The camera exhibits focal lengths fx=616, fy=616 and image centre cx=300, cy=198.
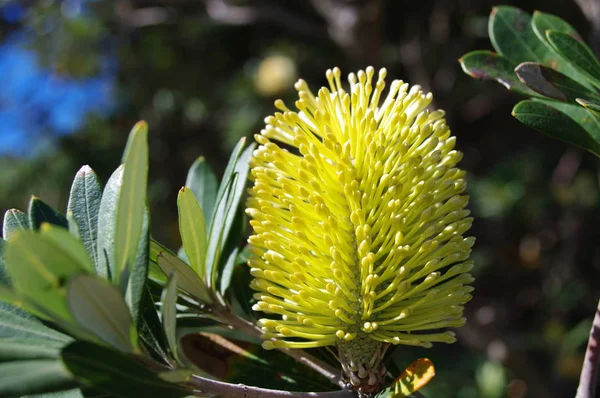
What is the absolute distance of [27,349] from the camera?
0.52 meters

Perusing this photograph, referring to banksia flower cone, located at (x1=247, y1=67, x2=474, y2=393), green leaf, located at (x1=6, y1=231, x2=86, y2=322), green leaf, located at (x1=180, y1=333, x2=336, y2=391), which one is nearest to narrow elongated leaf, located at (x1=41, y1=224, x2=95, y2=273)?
green leaf, located at (x1=6, y1=231, x2=86, y2=322)

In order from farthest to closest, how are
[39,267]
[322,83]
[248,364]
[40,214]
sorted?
[322,83], [248,364], [40,214], [39,267]

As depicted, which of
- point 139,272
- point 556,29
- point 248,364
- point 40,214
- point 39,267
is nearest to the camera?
point 39,267

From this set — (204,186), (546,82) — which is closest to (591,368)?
(546,82)

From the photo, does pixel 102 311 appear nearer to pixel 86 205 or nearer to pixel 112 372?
pixel 112 372

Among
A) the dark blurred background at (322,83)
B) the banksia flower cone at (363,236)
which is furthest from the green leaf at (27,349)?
the dark blurred background at (322,83)

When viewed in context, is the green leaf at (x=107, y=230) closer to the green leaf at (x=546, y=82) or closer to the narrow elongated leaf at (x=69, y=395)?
the narrow elongated leaf at (x=69, y=395)

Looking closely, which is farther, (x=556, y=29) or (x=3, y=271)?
(x=556, y=29)

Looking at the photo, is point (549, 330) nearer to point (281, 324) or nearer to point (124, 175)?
point (281, 324)

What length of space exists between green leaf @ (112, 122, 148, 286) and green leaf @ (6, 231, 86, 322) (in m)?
0.07

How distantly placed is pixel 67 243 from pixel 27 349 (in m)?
0.12

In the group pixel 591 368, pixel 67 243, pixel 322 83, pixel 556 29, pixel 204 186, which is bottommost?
pixel 591 368

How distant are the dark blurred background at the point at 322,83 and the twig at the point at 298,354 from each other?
1382mm

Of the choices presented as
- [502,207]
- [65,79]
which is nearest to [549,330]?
[502,207]
